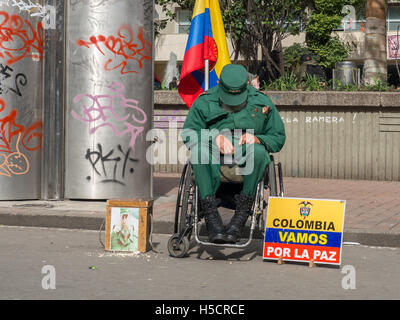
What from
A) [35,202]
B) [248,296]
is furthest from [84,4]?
[248,296]

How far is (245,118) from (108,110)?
350 cm

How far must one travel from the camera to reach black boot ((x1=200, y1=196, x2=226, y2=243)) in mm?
6758

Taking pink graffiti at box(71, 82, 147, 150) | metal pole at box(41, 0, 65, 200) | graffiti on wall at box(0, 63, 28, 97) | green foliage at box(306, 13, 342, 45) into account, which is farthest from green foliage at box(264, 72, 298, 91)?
green foliage at box(306, 13, 342, 45)

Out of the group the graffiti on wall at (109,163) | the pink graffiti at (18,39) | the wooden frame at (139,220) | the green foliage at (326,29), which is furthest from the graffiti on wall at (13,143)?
the green foliage at (326,29)

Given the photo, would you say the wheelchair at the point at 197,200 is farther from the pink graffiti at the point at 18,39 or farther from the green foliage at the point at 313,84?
the green foliage at the point at 313,84

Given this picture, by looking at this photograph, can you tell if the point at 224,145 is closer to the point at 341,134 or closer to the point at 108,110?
the point at 108,110

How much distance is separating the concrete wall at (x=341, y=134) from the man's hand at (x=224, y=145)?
766 centimetres

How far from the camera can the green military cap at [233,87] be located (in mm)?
6969

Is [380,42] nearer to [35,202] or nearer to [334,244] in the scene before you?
[35,202]

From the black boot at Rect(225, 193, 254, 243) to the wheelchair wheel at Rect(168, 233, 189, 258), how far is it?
0.39m

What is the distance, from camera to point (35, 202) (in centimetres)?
1020

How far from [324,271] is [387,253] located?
127cm

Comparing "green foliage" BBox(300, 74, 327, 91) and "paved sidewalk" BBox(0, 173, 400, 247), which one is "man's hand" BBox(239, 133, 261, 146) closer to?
"paved sidewalk" BBox(0, 173, 400, 247)
